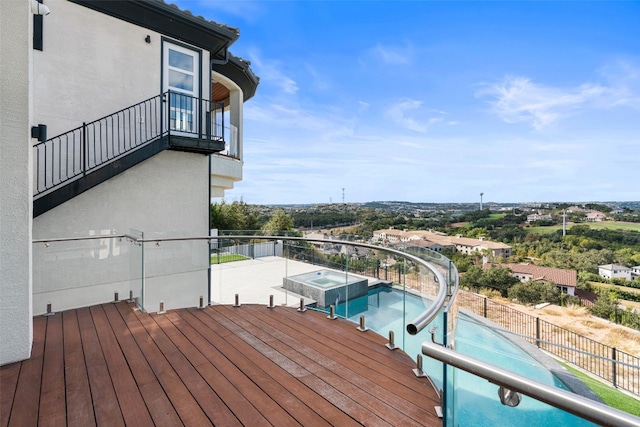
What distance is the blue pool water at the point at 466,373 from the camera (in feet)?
3.55

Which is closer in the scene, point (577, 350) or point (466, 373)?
point (466, 373)

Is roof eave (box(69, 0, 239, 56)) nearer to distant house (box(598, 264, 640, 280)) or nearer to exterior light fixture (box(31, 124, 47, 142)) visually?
exterior light fixture (box(31, 124, 47, 142))

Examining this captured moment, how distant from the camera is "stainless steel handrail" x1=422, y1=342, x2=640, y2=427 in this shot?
26.4 inches

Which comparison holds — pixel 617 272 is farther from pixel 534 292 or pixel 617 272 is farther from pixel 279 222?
pixel 279 222

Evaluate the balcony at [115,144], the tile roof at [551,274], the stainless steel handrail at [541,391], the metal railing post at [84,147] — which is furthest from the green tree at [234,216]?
the tile roof at [551,274]

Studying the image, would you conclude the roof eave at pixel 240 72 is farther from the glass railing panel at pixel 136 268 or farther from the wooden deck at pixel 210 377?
the wooden deck at pixel 210 377

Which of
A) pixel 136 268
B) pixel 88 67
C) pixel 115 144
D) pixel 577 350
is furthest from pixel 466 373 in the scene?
pixel 577 350

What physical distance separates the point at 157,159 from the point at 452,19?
16.8m

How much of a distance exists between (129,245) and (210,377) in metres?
3.26

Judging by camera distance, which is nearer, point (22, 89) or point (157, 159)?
point (22, 89)

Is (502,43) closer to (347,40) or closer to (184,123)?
(347,40)

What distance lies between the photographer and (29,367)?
2.50 meters

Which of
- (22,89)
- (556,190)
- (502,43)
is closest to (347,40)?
(502,43)

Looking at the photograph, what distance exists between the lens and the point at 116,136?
5.68 m
